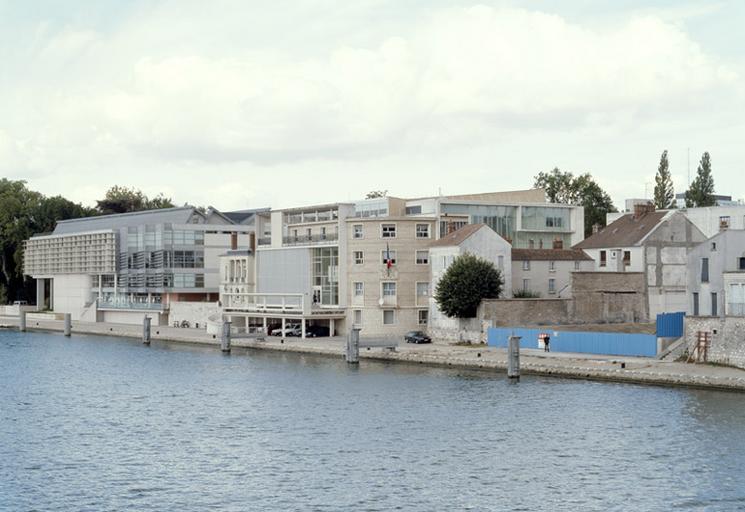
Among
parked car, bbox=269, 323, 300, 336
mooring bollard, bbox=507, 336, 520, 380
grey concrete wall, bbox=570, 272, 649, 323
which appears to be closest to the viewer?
mooring bollard, bbox=507, 336, 520, 380

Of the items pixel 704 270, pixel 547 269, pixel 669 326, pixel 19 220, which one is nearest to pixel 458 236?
pixel 547 269

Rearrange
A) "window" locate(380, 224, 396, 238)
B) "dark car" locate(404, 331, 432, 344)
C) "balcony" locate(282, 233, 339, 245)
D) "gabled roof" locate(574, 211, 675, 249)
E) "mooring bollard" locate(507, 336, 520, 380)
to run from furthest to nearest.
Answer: "balcony" locate(282, 233, 339, 245) → "window" locate(380, 224, 396, 238) → "gabled roof" locate(574, 211, 675, 249) → "dark car" locate(404, 331, 432, 344) → "mooring bollard" locate(507, 336, 520, 380)

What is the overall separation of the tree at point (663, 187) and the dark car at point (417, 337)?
2402 inches

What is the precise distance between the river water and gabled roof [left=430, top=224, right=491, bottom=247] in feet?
62.4

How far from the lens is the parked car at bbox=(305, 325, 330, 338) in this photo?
109m

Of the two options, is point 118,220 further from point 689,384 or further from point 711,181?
point 689,384

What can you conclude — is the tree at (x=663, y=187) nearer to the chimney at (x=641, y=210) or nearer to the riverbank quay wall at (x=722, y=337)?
the chimney at (x=641, y=210)

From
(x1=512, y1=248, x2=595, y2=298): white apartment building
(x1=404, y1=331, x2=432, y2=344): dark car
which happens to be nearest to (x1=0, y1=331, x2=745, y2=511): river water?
(x1=404, y1=331, x2=432, y2=344): dark car

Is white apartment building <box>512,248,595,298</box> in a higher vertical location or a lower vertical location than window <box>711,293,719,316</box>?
higher

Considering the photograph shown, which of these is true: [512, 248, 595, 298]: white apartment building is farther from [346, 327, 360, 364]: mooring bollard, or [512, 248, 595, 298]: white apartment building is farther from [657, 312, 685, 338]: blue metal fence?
[657, 312, 685, 338]: blue metal fence

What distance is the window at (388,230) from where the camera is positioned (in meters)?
104

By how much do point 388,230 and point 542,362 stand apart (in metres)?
29.5

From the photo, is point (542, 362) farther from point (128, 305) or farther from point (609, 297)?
point (128, 305)

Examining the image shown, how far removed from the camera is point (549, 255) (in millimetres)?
106000
